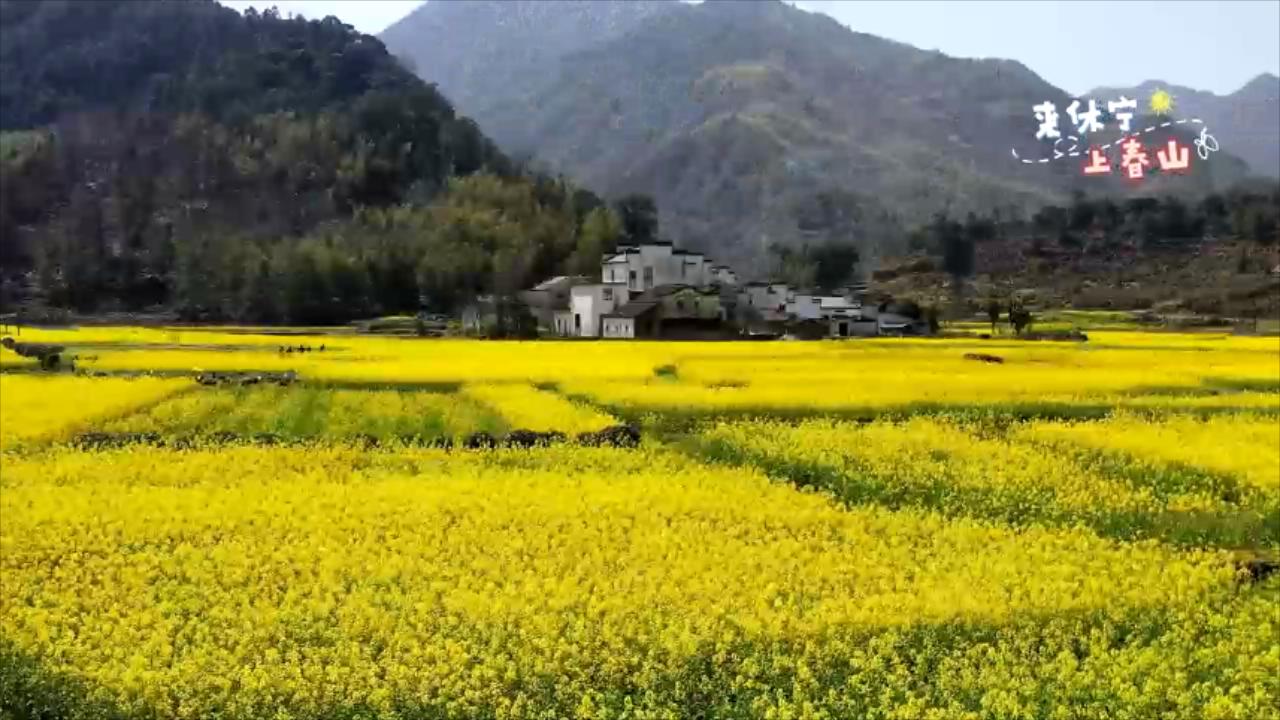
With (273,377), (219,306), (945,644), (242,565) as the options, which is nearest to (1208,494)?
(945,644)

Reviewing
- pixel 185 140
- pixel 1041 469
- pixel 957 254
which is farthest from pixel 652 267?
pixel 185 140

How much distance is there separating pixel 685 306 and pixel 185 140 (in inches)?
3393

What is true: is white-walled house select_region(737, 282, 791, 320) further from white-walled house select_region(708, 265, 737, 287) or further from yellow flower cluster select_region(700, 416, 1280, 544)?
yellow flower cluster select_region(700, 416, 1280, 544)

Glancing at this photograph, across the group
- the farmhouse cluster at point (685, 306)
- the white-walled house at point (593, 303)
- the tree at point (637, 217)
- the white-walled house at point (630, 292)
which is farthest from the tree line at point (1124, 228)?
the white-walled house at point (593, 303)

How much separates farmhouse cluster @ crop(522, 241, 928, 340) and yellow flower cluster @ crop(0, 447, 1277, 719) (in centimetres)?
5002

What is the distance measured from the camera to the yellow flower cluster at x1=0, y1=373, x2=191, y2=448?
24516 millimetres

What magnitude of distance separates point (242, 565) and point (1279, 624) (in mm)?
11194

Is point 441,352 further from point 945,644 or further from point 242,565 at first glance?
point 945,644

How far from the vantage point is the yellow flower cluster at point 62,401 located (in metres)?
24.5

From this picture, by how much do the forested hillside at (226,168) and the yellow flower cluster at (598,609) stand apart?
7068 centimetres

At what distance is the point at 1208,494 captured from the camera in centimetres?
1862

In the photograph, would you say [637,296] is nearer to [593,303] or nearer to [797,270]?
[593,303]

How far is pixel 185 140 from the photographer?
13400 cm

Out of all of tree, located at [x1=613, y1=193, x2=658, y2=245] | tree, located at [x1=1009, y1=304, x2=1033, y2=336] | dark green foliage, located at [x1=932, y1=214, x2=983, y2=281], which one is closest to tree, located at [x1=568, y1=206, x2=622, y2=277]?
tree, located at [x1=613, y1=193, x2=658, y2=245]
